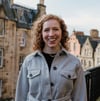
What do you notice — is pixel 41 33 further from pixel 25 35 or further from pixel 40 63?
pixel 25 35

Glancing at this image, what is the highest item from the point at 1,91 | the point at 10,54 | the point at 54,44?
the point at 54,44

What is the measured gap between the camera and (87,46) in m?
39.1

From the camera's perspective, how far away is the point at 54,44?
2871 mm

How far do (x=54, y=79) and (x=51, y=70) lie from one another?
71 millimetres

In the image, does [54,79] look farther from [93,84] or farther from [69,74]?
[93,84]

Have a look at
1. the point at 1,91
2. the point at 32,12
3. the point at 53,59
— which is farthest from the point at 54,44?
the point at 32,12

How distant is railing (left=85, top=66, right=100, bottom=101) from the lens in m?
3.19

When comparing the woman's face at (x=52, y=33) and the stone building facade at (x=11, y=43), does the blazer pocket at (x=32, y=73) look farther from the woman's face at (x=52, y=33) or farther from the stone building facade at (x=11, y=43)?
the stone building facade at (x=11, y=43)

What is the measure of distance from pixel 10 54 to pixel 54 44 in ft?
79.2

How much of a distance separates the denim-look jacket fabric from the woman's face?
9 cm

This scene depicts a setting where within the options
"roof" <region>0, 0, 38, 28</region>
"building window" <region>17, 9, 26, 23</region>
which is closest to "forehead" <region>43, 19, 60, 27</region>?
"roof" <region>0, 0, 38, 28</region>

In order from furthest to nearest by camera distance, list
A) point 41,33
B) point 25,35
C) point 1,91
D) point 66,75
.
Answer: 1. point 25,35
2. point 1,91
3. point 41,33
4. point 66,75

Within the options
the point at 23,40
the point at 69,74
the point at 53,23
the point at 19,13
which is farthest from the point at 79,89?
the point at 19,13

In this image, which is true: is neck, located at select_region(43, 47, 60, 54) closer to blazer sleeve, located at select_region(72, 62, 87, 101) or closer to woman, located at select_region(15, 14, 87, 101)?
woman, located at select_region(15, 14, 87, 101)
